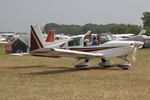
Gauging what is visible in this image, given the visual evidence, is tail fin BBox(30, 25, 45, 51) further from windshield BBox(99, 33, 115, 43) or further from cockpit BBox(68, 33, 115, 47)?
windshield BBox(99, 33, 115, 43)

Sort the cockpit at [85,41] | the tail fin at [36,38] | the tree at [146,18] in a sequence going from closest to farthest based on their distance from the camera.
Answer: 1. the cockpit at [85,41]
2. the tail fin at [36,38]
3. the tree at [146,18]

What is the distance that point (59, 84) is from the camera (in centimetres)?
898

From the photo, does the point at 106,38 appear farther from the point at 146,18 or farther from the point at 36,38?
the point at 146,18

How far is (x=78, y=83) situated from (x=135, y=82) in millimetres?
1906

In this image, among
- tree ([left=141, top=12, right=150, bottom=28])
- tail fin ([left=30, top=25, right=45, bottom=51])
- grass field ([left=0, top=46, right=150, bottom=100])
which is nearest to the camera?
grass field ([left=0, top=46, right=150, bottom=100])

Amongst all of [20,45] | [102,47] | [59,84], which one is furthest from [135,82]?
[20,45]

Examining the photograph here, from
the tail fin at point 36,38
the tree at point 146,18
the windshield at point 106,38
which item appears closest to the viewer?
the windshield at point 106,38

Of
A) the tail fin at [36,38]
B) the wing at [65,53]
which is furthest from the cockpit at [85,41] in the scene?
the tail fin at [36,38]

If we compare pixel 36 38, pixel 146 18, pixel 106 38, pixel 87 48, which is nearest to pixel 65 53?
pixel 87 48

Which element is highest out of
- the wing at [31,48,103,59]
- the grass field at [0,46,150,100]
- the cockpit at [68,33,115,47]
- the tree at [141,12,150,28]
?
the tree at [141,12,150,28]

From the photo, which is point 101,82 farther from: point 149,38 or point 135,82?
point 149,38

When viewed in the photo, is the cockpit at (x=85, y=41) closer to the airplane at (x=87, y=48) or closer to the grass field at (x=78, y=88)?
the airplane at (x=87, y=48)

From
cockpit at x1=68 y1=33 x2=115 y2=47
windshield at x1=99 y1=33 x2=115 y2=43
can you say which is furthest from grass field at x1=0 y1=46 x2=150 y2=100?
windshield at x1=99 y1=33 x2=115 y2=43

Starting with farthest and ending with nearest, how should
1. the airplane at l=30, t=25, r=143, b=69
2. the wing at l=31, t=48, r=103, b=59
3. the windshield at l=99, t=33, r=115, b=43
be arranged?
1. the windshield at l=99, t=33, r=115, b=43
2. the airplane at l=30, t=25, r=143, b=69
3. the wing at l=31, t=48, r=103, b=59
